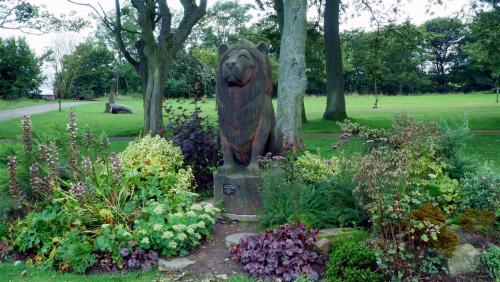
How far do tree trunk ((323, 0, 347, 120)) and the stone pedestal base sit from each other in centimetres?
1782

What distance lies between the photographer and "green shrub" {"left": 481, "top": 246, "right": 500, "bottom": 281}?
16.3 feet

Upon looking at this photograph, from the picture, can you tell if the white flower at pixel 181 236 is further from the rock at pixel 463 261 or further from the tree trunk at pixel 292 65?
the tree trunk at pixel 292 65

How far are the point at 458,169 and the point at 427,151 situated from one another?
0.61m

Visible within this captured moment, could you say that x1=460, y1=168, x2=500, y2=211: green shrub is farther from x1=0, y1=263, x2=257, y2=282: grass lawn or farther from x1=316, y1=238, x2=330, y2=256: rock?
x1=0, y1=263, x2=257, y2=282: grass lawn

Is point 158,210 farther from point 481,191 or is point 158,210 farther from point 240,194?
point 481,191

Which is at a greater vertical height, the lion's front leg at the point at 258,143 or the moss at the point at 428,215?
the lion's front leg at the point at 258,143

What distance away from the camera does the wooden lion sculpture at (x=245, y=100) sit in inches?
272

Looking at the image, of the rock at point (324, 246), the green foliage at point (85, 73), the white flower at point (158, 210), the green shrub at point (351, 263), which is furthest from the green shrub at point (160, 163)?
the green foliage at point (85, 73)

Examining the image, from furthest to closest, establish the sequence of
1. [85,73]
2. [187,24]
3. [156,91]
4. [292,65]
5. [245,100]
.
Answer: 1. [85,73]
2. [187,24]
3. [156,91]
4. [292,65]
5. [245,100]

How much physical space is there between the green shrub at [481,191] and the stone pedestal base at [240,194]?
2691 mm

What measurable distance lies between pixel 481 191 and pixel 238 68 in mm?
3510

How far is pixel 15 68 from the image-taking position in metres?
44.8

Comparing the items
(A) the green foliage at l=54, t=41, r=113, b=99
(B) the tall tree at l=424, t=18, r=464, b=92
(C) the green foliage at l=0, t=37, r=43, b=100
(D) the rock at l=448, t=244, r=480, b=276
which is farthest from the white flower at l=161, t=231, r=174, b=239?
(B) the tall tree at l=424, t=18, r=464, b=92

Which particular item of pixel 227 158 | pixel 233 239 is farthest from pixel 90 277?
pixel 227 158
